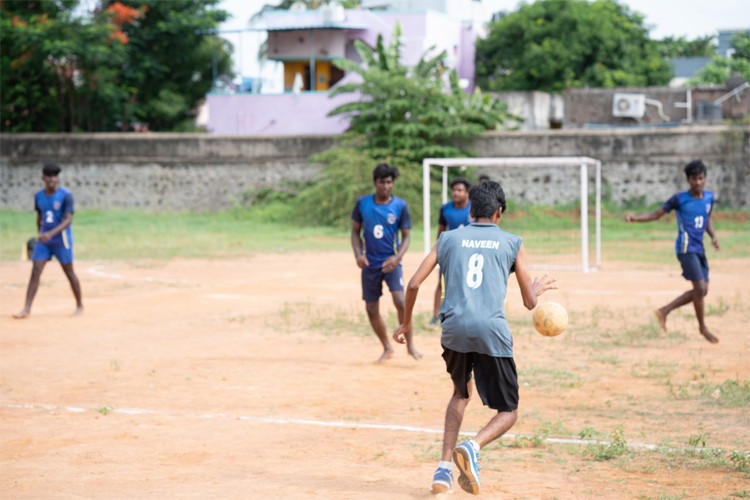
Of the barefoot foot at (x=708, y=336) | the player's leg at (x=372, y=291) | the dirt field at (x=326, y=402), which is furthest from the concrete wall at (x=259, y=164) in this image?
the player's leg at (x=372, y=291)

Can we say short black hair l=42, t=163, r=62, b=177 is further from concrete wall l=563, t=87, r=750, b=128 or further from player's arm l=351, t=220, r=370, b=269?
concrete wall l=563, t=87, r=750, b=128

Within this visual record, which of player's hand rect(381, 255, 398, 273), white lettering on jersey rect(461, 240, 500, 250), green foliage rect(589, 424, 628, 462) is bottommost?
green foliage rect(589, 424, 628, 462)

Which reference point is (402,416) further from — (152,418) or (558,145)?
(558,145)

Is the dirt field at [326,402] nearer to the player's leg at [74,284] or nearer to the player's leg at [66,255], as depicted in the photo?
the player's leg at [74,284]

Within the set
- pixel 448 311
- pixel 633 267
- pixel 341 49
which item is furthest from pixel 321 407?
pixel 341 49

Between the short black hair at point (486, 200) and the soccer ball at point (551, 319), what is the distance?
0.72 meters

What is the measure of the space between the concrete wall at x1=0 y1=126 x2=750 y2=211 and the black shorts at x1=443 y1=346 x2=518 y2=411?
24.7m

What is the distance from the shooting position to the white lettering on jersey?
6.37 m

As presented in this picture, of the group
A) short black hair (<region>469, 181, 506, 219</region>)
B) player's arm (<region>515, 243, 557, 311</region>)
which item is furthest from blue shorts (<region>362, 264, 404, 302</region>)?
player's arm (<region>515, 243, 557, 311</region>)

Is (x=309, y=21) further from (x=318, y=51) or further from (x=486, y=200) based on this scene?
(x=486, y=200)

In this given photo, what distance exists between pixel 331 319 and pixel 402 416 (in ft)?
18.8

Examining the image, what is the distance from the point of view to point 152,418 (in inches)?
344

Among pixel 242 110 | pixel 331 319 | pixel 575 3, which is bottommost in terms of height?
pixel 331 319

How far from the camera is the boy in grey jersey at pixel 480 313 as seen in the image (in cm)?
631
